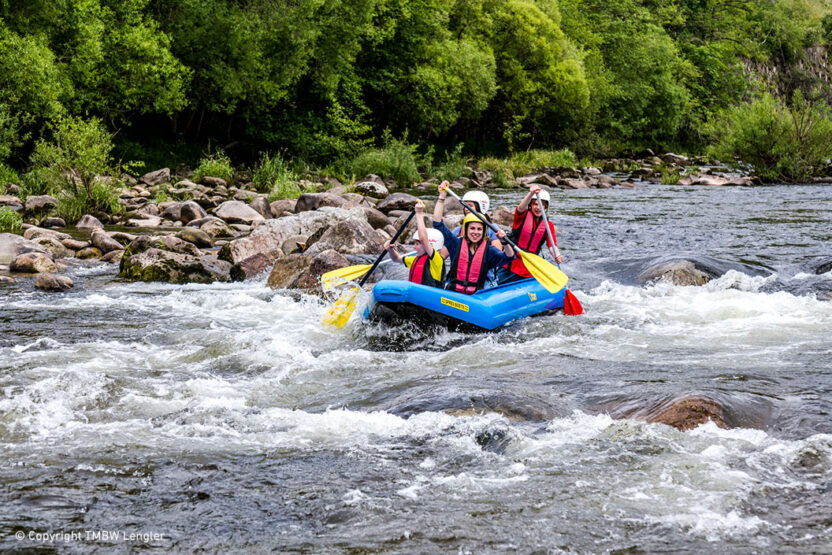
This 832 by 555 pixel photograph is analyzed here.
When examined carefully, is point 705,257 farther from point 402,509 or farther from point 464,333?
point 402,509

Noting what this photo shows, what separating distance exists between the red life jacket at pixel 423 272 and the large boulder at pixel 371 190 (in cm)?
1186

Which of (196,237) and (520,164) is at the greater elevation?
(196,237)

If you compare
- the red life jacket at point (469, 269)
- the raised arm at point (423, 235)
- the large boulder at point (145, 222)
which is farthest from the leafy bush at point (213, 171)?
the red life jacket at point (469, 269)

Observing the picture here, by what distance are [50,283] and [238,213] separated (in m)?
6.01

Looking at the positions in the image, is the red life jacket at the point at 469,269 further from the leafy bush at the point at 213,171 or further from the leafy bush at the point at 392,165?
the leafy bush at the point at 392,165

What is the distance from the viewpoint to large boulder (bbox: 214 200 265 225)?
50.0ft

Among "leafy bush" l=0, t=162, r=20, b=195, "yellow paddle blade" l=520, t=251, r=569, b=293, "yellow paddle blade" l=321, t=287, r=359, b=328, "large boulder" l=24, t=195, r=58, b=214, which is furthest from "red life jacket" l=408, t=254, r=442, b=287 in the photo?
"leafy bush" l=0, t=162, r=20, b=195

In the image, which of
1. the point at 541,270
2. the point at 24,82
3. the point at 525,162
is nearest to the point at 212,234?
the point at 541,270

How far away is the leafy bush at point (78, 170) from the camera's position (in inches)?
580

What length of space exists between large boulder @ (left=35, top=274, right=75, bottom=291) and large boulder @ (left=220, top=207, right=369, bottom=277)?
2332mm

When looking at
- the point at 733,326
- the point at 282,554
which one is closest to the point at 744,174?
the point at 733,326

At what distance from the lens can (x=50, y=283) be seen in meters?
9.67

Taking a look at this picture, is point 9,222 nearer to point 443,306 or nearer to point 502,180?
point 443,306

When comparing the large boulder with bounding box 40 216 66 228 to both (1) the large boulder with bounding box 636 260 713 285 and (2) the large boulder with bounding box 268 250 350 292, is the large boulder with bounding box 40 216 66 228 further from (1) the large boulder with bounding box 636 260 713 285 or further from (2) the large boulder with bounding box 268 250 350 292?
(1) the large boulder with bounding box 636 260 713 285
